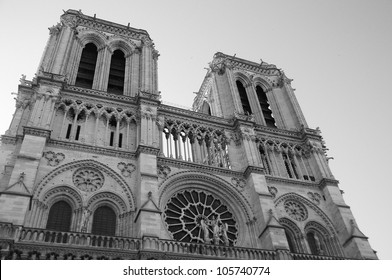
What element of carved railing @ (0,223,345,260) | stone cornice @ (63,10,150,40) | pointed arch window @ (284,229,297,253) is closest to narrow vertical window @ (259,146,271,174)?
pointed arch window @ (284,229,297,253)

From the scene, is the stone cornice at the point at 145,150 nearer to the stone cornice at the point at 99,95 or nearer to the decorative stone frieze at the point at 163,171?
the decorative stone frieze at the point at 163,171

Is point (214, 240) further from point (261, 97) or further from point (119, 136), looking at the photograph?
point (261, 97)

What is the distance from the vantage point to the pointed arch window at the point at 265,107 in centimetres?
3027

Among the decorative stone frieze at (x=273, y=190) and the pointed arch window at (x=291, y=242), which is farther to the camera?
the decorative stone frieze at (x=273, y=190)

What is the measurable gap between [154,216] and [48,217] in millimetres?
4783

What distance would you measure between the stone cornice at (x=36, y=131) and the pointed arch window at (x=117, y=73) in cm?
727

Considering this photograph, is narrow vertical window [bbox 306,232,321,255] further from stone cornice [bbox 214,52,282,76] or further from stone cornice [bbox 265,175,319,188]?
stone cornice [bbox 214,52,282,76]

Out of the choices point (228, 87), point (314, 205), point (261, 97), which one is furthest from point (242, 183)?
point (261, 97)

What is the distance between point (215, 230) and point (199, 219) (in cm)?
152

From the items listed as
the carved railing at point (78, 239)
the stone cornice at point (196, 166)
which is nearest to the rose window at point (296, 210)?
the stone cornice at point (196, 166)

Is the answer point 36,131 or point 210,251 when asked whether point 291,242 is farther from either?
point 36,131

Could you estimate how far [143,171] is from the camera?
1975cm

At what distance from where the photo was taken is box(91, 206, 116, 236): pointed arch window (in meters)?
18.1

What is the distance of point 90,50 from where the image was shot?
2881 cm
